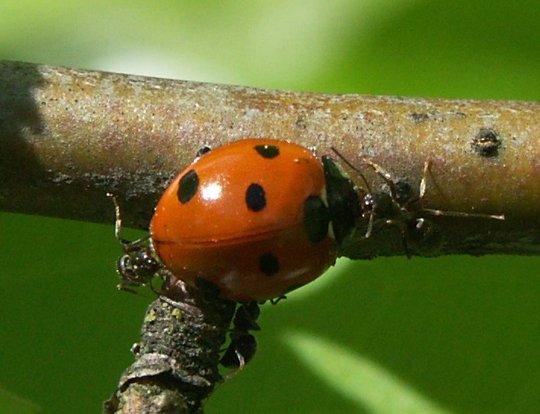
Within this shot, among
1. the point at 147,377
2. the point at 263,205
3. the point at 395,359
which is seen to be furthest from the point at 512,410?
the point at 147,377

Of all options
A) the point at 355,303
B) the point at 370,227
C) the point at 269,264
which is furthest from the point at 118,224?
the point at 355,303

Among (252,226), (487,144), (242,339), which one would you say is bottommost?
(242,339)

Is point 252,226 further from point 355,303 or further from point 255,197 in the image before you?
Result: point 355,303

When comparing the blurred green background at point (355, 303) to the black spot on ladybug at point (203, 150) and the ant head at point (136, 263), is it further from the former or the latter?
the black spot on ladybug at point (203, 150)

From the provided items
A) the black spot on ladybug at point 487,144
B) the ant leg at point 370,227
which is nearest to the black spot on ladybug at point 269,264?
the ant leg at point 370,227

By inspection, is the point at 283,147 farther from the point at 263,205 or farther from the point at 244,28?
the point at 244,28

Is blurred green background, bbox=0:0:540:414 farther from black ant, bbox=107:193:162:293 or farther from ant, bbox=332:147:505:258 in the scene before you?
ant, bbox=332:147:505:258
